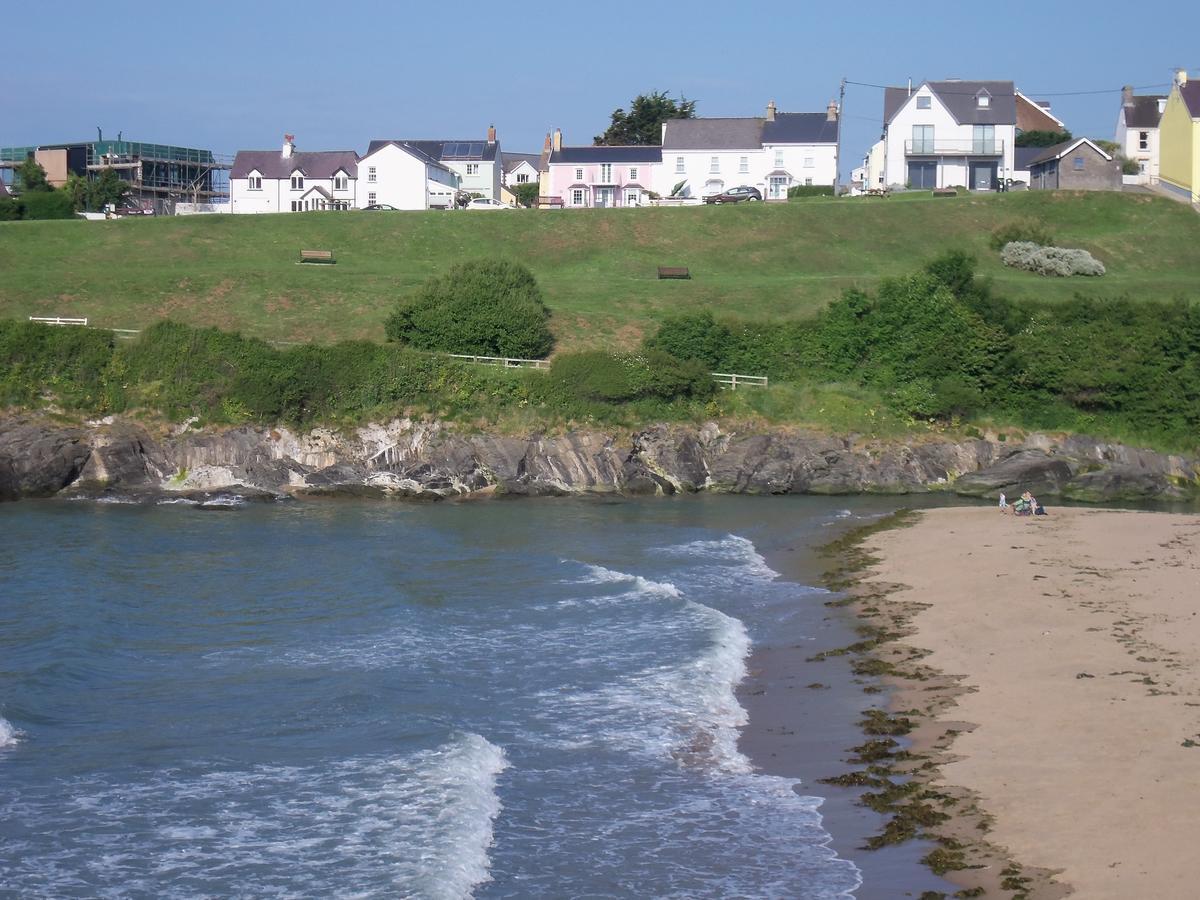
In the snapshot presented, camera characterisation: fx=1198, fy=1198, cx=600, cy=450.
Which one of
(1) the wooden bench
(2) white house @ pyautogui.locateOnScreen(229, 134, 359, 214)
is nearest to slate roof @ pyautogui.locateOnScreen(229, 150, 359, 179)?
(2) white house @ pyautogui.locateOnScreen(229, 134, 359, 214)

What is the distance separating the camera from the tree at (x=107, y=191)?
87750 millimetres

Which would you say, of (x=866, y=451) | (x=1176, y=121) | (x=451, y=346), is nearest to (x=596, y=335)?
(x=451, y=346)

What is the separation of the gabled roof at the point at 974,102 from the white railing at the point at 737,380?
41885 millimetres

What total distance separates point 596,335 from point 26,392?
2126 centimetres

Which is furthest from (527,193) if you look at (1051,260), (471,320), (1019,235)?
(471,320)

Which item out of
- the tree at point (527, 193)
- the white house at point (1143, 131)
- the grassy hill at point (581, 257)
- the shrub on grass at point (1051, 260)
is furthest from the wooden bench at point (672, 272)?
the white house at point (1143, 131)

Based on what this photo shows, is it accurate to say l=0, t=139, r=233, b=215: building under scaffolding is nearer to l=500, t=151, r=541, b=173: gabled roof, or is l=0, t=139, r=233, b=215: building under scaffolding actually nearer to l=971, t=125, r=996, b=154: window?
l=500, t=151, r=541, b=173: gabled roof

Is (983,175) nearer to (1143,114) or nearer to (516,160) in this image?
(1143,114)

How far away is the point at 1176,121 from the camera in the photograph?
75.5m

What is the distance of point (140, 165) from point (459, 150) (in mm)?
27066

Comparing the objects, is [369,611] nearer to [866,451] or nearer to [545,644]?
[545,644]

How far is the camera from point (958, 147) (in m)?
80.4

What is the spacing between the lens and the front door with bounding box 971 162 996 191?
81.0 metres

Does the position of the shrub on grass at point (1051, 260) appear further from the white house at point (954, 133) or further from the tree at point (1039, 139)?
the tree at point (1039, 139)
